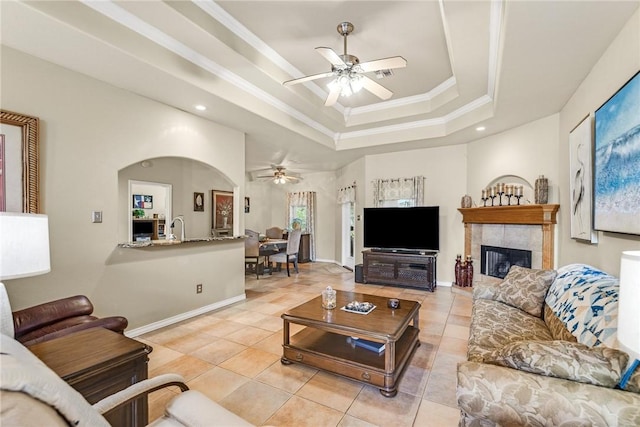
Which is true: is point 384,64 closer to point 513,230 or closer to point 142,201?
point 513,230

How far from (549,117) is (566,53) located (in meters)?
1.81

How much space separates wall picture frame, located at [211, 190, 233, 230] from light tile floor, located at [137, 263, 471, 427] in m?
3.09

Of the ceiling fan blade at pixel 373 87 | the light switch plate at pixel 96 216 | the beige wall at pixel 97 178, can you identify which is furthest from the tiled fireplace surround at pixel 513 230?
the light switch plate at pixel 96 216

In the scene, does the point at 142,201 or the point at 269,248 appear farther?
the point at 269,248

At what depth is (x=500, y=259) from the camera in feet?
15.9

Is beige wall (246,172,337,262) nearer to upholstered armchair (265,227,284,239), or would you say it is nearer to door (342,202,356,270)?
upholstered armchair (265,227,284,239)

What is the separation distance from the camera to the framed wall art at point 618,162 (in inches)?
75.8

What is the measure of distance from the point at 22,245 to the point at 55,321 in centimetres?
135

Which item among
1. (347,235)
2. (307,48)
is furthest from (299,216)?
(307,48)

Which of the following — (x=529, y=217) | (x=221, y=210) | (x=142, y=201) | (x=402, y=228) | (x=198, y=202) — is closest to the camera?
(x=529, y=217)

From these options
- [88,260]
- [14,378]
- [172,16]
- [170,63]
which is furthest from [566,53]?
[88,260]

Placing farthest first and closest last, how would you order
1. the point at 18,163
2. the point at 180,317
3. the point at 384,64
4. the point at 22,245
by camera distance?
the point at 180,317 < the point at 384,64 < the point at 18,163 < the point at 22,245

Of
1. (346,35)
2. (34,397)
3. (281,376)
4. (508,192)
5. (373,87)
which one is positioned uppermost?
(346,35)

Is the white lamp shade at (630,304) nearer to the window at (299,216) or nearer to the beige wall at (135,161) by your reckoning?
the beige wall at (135,161)
